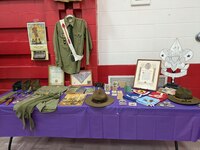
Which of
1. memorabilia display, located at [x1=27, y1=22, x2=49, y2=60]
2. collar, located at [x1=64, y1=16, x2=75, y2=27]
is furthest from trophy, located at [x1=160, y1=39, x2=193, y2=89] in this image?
memorabilia display, located at [x1=27, y1=22, x2=49, y2=60]

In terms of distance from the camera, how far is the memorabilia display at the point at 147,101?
144 centimetres

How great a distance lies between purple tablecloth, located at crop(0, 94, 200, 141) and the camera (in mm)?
1379

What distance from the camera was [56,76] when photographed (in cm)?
205

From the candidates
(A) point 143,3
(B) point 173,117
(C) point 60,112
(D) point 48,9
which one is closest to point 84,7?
(D) point 48,9

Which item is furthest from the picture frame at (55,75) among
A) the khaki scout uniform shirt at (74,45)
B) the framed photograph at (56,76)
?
the khaki scout uniform shirt at (74,45)

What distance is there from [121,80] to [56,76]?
36.3 inches

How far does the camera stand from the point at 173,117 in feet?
4.53

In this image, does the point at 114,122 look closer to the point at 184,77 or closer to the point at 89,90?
the point at 89,90

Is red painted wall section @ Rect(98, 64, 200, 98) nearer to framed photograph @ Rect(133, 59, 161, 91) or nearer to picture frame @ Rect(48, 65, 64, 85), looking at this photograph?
framed photograph @ Rect(133, 59, 161, 91)

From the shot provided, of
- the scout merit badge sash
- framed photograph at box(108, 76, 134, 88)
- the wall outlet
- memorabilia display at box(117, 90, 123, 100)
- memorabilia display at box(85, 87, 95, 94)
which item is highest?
the wall outlet

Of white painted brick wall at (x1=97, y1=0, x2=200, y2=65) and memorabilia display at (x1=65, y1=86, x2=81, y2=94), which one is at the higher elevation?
white painted brick wall at (x1=97, y1=0, x2=200, y2=65)

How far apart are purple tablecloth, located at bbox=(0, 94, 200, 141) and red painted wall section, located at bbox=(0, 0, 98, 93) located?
0.71 meters

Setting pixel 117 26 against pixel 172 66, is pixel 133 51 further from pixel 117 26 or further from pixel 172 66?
pixel 172 66

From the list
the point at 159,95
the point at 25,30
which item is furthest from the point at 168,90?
the point at 25,30
